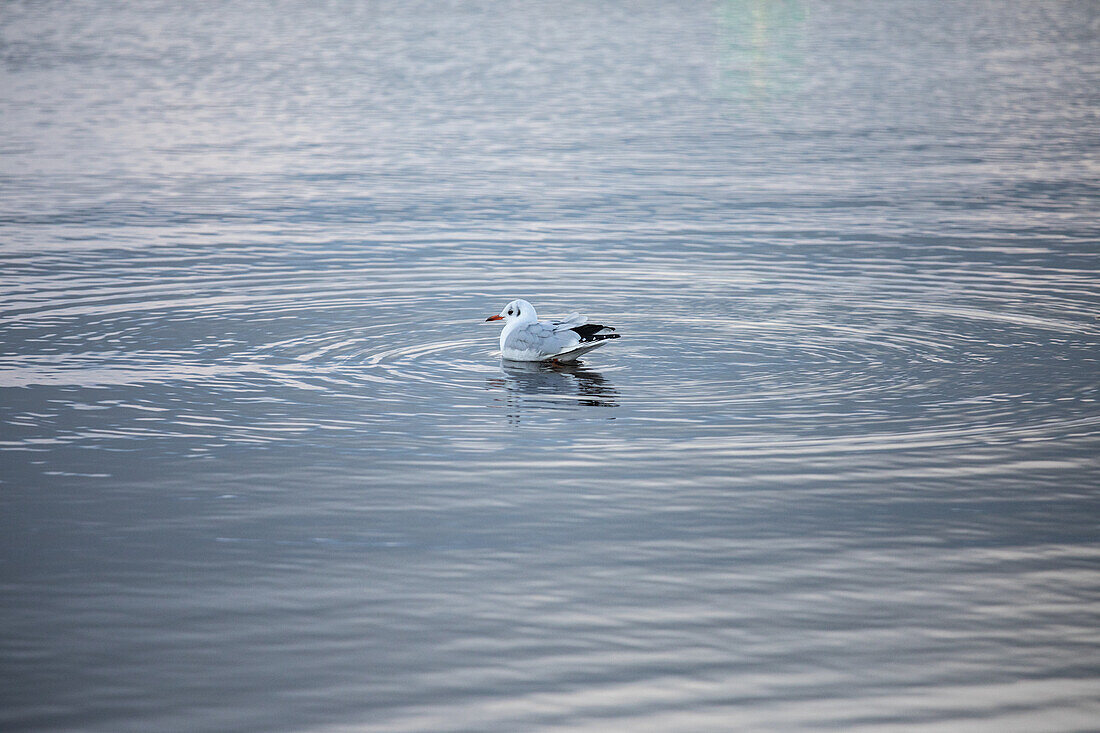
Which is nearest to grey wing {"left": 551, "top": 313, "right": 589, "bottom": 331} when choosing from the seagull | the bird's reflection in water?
the seagull

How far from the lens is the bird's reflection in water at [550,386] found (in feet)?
53.6

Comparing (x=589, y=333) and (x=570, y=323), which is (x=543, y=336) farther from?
(x=589, y=333)

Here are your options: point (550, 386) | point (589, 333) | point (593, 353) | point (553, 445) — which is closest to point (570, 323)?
point (589, 333)

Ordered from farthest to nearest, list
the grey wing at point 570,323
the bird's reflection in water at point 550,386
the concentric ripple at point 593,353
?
the grey wing at point 570,323, the bird's reflection in water at point 550,386, the concentric ripple at point 593,353

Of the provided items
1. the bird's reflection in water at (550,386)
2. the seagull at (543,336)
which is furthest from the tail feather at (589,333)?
the bird's reflection in water at (550,386)

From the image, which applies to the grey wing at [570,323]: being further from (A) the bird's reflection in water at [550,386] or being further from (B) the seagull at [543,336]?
(A) the bird's reflection in water at [550,386]

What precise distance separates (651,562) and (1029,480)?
4114mm

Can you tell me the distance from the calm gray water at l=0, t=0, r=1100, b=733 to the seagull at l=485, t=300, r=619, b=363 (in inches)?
13.0

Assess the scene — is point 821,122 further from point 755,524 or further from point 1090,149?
point 755,524

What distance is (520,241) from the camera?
88.4 feet

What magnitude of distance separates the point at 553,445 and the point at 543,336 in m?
3.55

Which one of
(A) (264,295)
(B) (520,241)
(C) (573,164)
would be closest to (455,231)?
(B) (520,241)

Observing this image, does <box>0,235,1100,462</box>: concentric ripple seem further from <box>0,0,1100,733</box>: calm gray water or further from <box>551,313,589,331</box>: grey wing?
<box>551,313,589,331</box>: grey wing

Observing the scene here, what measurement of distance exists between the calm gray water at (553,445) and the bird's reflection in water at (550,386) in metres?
0.10
